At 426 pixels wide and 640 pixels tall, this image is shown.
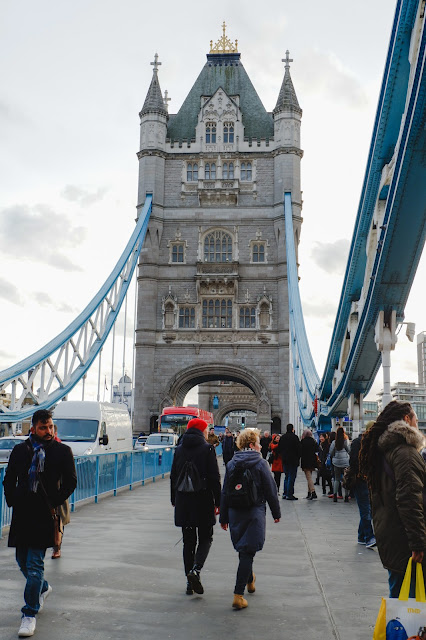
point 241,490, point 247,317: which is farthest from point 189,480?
point 247,317

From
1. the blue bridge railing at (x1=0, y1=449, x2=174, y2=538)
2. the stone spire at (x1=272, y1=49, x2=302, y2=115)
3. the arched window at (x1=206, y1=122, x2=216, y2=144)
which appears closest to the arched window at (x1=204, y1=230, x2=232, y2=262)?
the arched window at (x1=206, y1=122, x2=216, y2=144)

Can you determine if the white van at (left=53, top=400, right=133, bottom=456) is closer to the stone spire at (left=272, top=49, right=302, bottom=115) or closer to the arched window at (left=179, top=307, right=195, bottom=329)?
the arched window at (left=179, top=307, right=195, bottom=329)

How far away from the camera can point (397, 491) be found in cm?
390

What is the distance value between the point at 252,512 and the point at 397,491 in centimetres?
175

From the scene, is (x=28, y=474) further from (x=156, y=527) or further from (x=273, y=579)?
(x=156, y=527)

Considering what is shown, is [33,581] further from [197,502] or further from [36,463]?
[197,502]

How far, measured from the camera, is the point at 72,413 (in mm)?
17609

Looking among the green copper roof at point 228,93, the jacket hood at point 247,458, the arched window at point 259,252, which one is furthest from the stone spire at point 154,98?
the jacket hood at point 247,458

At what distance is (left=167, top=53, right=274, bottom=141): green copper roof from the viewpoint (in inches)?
1670

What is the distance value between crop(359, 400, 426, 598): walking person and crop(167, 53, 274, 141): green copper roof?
1553 inches

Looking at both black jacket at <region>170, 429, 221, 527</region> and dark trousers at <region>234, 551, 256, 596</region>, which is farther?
black jacket at <region>170, 429, 221, 527</region>

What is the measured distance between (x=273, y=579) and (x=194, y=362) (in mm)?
32158

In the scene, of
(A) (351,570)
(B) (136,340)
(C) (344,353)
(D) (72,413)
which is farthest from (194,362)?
(A) (351,570)

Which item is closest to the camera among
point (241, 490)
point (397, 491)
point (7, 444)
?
point (397, 491)
